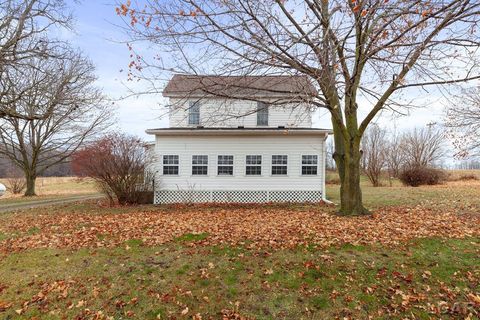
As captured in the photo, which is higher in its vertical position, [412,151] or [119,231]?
[412,151]

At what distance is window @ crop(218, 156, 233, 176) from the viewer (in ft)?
50.4

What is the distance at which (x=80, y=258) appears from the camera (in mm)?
5613

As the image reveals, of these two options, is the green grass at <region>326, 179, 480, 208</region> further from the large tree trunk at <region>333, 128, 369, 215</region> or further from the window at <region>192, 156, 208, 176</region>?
the window at <region>192, 156, 208, 176</region>

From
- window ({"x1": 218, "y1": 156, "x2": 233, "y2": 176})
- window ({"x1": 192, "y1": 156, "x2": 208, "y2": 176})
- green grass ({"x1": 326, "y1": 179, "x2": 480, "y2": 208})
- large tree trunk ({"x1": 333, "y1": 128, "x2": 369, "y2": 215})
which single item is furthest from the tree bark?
window ({"x1": 192, "y1": 156, "x2": 208, "y2": 176})

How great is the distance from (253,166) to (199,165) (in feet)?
9.23

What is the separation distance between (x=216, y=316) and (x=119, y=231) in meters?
4.59

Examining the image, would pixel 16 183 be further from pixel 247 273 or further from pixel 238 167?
pixel 247 273

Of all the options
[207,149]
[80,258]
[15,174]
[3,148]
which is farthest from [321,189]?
[15,174]

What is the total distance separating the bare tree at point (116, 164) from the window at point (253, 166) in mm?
5171

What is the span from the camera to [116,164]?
13.1 metres

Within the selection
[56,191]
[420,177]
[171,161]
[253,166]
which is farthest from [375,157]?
[56,191]

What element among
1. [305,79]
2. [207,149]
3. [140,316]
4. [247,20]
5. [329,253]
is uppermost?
[247,20]

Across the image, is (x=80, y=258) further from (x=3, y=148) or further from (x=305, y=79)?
(x=3, y=148)

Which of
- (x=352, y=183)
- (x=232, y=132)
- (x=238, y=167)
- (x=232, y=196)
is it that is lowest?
(x=232, y=196)
